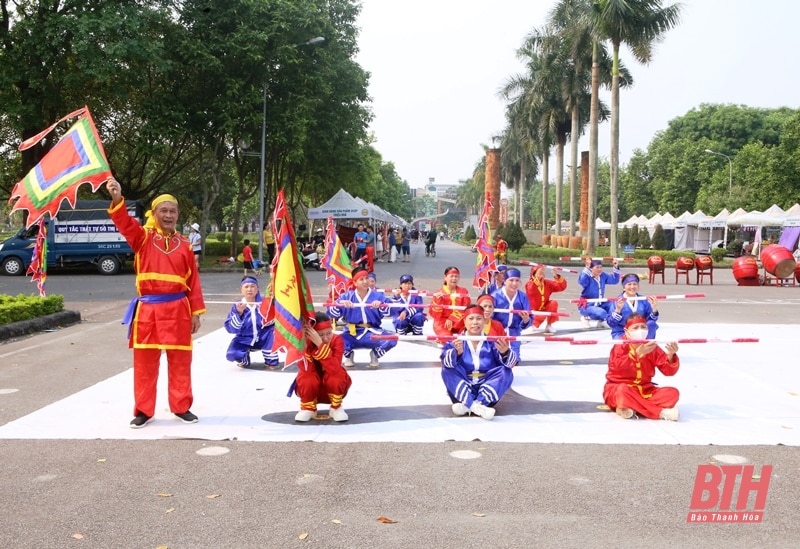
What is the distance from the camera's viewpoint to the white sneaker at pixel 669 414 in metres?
6.17

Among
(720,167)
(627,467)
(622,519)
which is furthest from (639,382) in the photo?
(720,167)

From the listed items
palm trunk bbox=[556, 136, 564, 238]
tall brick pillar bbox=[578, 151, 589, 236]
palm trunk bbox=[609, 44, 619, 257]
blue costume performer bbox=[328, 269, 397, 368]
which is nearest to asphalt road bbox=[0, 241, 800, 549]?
blue costume performer bbox=[328, 269, 397, 368]

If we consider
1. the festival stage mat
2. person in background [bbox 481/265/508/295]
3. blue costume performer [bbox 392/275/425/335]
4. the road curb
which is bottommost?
the festival stage mat

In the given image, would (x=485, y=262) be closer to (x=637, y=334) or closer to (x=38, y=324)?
(x=637, y=334)

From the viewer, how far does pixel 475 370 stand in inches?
254

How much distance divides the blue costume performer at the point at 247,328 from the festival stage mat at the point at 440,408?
17cm

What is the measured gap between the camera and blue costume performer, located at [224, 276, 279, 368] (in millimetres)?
8695

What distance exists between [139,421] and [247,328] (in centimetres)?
282

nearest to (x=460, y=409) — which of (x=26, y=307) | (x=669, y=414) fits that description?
(x=669, y=414)

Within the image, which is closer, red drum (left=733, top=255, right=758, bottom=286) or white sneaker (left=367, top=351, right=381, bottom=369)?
white sneaker (left=367, top=351, right=381, bottom=369)

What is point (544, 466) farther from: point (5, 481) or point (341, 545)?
point (5, 481)

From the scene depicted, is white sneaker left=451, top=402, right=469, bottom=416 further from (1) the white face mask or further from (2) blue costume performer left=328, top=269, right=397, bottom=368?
(2) blue costume performer left=328, top=269, right=397, bottom=368

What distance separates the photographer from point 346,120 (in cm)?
3244

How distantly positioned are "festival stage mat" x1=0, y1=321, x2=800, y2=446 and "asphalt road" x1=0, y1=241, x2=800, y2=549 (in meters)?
0.27
